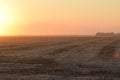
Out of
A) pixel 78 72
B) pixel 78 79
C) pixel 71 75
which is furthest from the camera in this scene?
pixel 78 72

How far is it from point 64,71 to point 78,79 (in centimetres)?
495

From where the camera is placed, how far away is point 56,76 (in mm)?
27562

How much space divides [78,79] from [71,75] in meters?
2.33

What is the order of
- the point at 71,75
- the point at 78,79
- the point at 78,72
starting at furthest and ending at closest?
the point at 78,72
the point at 71,75
the point at 78,79

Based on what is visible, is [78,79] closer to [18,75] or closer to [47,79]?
[47,79]

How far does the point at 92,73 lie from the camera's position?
29.5 m

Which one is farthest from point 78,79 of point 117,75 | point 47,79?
point 117,75

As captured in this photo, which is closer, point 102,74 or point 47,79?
point 47,79

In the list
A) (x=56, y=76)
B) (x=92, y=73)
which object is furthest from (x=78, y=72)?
(x=56, y=76)

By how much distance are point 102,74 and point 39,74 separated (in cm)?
620

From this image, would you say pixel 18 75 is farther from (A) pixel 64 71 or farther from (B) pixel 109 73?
(B) pixel 109 73

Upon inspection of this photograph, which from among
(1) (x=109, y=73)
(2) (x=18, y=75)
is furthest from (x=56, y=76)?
(1) (x=109, y=73)

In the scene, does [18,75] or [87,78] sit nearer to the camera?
[87,78]

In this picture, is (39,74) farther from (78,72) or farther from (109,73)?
(109,73)
